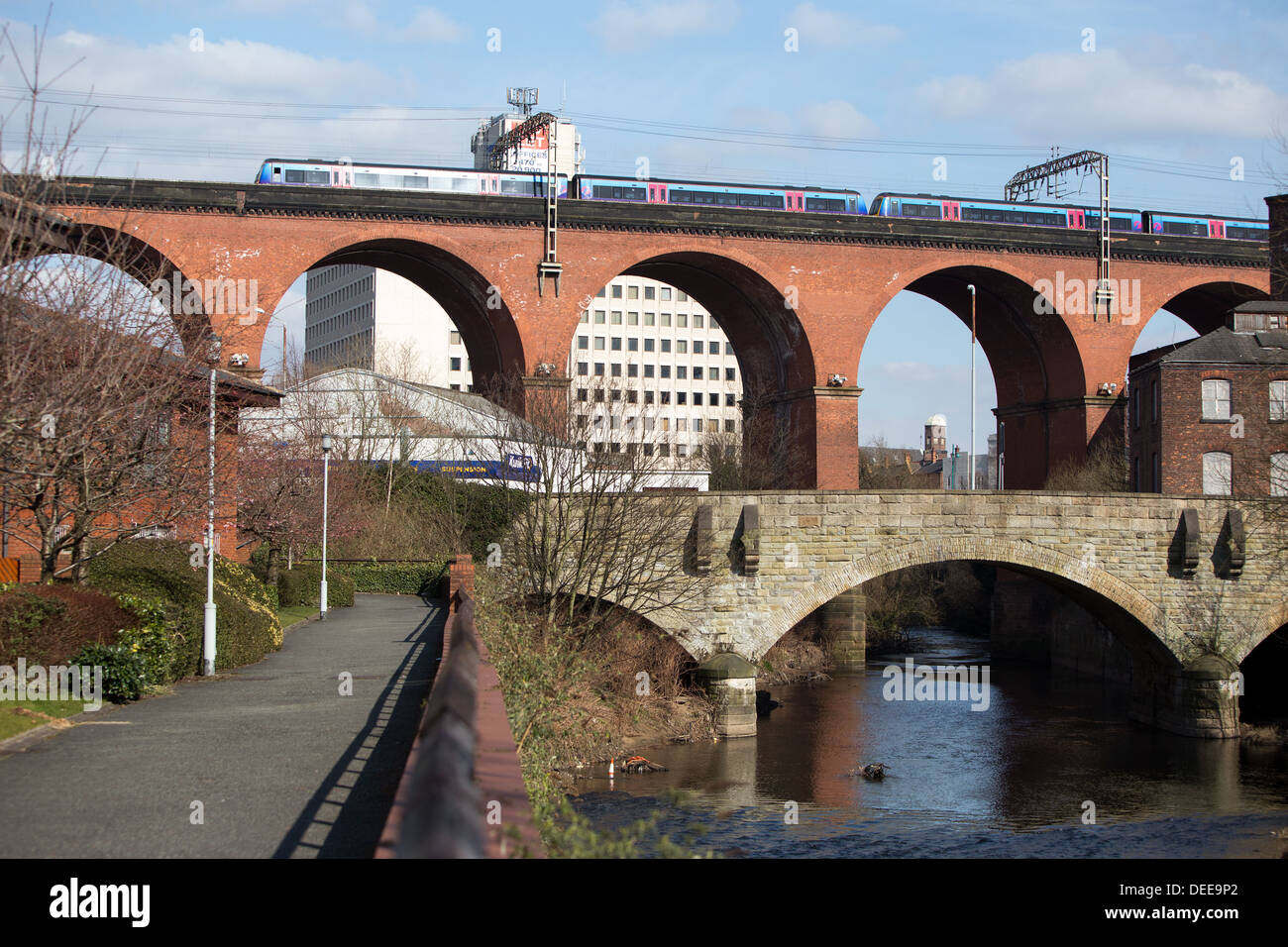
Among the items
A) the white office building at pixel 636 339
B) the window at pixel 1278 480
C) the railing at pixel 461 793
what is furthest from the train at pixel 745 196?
the white office building at pixel 636 339

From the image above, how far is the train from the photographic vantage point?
37.5 meters

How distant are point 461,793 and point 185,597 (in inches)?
550

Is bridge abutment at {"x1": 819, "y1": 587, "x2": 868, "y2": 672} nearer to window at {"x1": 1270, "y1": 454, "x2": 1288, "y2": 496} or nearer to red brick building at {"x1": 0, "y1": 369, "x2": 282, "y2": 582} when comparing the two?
window at {"x1": 1270, "y1": 454, "x2": 1288, "y2": 496}

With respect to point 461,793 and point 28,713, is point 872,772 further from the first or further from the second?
point 461,793

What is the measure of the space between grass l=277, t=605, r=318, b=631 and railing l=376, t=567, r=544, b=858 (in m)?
17.6


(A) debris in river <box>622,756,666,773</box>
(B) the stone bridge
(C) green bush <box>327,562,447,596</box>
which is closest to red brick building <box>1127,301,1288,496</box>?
(B) the stone bridge

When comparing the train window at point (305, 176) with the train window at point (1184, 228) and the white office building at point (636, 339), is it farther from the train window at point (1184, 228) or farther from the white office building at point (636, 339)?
the white office building at point (636, 339)

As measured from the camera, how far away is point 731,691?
90.2 feet

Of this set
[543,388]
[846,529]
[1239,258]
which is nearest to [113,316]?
[846,529]

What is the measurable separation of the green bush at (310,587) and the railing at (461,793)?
20.6 metres

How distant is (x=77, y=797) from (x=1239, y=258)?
148 ft

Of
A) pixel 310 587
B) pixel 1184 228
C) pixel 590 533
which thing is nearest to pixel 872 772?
pixel 590 533

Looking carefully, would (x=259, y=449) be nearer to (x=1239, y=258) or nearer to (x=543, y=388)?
(x=543, y=388)

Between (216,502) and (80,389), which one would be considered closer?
(80,389)
